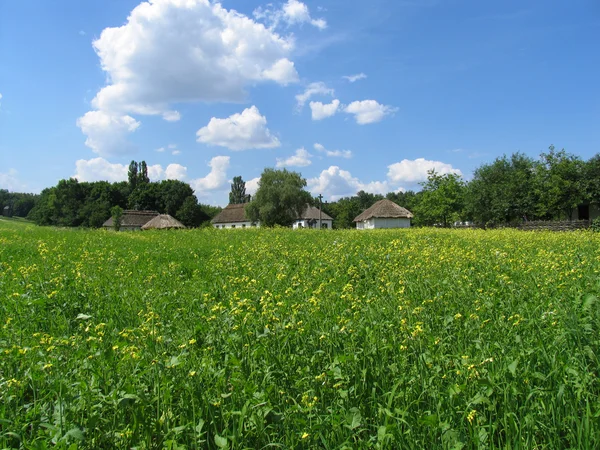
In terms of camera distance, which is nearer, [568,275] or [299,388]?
[299,388]

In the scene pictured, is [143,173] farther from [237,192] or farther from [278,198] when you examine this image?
[278,198]

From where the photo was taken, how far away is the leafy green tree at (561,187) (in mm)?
37094

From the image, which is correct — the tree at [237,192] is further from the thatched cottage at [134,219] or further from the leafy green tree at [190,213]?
the thatched cottage at [134,219]

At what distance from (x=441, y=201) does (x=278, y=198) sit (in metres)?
21.8

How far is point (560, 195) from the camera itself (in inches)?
1463

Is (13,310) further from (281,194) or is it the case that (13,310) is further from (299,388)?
(281,194)

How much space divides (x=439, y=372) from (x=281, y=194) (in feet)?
174

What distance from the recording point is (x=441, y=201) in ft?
172

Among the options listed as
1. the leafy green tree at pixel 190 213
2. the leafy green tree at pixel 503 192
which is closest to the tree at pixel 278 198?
the leafy green tree at pixel 503 192

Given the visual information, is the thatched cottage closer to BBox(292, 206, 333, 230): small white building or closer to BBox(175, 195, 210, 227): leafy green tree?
BBox(175, 195, 210, 227): leafy green tree

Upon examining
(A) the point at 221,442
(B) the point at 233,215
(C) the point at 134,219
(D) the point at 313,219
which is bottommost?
(A) the point at 221,442

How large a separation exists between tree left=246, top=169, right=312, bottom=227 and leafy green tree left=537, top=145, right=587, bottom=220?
28.9 meters

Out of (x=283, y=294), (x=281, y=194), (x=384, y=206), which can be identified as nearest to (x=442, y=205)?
(x=384, y=206)

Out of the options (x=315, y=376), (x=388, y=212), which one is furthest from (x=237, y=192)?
(x=315, y=376)
